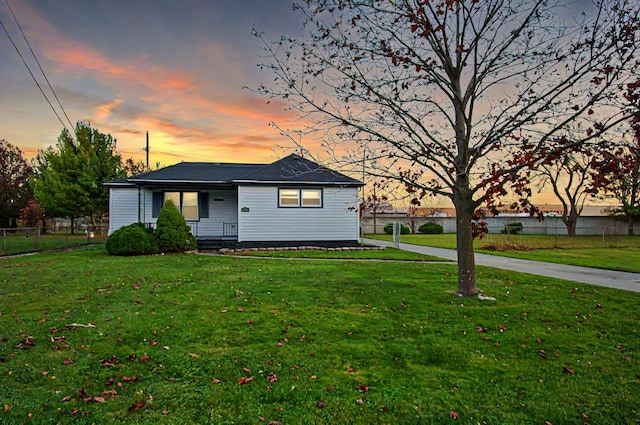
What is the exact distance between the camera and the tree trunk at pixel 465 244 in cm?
644

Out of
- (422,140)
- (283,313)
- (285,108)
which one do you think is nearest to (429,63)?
(422,140)

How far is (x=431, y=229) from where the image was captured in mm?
33875

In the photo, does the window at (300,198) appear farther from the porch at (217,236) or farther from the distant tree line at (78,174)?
the distant tree line at (78,174)

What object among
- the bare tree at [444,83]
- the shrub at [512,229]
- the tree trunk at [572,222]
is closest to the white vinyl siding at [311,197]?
the bare tree at [444,83]

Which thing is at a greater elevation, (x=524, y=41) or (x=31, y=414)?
(x=524, y=41)

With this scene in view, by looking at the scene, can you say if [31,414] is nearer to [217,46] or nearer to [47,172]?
[217,46]

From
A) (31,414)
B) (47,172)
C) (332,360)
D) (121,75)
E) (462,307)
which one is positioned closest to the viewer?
(31,414)

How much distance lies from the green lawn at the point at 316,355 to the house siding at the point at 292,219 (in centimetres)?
900

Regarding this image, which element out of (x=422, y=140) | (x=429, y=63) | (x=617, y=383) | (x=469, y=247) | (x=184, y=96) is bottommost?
(x=617, y=383)

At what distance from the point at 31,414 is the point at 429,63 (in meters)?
6.73

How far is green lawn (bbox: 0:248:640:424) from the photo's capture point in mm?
2844

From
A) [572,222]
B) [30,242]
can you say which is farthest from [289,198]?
[572,222]

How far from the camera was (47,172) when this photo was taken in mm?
27203

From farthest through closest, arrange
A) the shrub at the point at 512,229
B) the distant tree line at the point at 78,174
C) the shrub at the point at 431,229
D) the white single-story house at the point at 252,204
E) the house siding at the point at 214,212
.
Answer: the shrub at the point at 431,229, the distant tree line at the point at 78,174, the shrub at the point at 512,229, the house siding at the point at 214,212, the white single-story house at the point at 252,204
